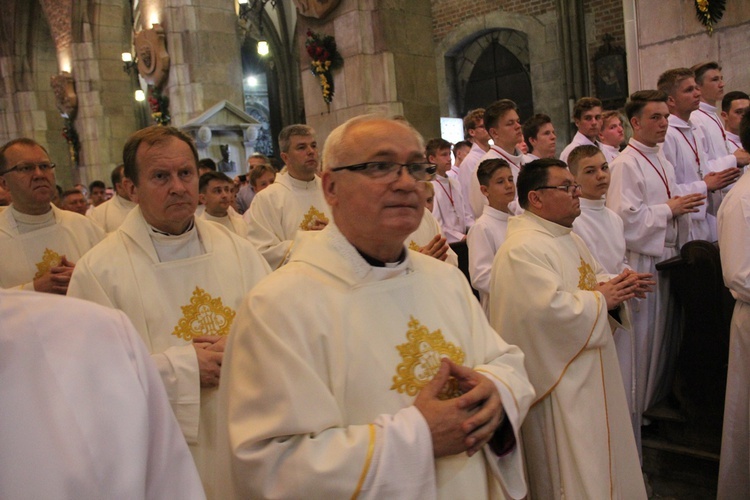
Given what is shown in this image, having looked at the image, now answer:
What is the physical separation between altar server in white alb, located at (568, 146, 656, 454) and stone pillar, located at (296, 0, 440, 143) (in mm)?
4424

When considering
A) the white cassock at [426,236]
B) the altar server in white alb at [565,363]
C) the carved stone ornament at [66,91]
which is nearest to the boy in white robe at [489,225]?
the white cassock at [426,236]

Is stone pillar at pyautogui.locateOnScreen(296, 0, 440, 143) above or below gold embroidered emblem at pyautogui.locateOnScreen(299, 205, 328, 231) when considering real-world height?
above

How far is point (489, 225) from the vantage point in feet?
15.5

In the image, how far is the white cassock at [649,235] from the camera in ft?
15.5

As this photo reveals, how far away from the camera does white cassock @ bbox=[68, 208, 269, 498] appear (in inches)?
105

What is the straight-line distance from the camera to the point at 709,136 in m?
5.93

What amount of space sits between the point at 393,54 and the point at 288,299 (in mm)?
7239

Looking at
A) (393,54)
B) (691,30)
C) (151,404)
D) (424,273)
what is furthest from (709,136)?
(151,404)

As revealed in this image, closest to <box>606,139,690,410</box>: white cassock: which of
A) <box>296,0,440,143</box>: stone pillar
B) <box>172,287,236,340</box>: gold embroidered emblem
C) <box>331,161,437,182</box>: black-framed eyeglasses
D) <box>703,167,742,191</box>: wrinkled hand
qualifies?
<box>703,167,742,191</box>: wrinkled hand

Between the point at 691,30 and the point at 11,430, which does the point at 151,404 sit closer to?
the point at 11,430

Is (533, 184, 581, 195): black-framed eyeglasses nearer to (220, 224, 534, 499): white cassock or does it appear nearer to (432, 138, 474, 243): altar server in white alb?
(220, 224, 534, 499): white cassock

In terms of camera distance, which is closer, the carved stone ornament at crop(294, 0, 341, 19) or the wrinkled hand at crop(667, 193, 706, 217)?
the wrinkled hand at crop(667, 193, 706, 217)

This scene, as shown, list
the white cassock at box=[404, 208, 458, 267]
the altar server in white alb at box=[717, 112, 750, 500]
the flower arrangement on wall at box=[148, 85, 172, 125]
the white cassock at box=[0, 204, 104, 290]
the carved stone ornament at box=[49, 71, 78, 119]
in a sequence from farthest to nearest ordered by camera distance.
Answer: the carved stone ornament at box=[49, 71, 78, 119] → the flower arrangement on wall at box=[148, 85, 172, 125] → the white cassock at box=[404, 208, 458, 267] → the white cassock at box=[0, 204, 104, 290] → the altar server in white alb at box=[717, 112, 750, 500]

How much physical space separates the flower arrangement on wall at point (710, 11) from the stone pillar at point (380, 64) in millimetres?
3516
